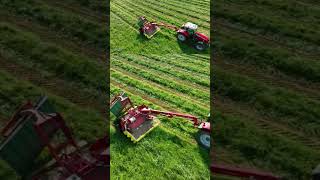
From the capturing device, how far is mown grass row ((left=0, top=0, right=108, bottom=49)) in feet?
66.0

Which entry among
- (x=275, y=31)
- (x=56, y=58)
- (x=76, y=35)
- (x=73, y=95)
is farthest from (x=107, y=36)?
(x=275, y=31)

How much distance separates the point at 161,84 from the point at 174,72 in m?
1.08

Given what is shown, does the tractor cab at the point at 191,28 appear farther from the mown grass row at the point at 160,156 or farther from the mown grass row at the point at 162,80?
the mown grass row at the point at 160,156

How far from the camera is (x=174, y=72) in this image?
1822 cm

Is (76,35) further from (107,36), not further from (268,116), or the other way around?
(268,116)

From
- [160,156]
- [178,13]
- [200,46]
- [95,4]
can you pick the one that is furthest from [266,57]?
[95,4]

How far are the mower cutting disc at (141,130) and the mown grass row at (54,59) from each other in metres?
2.86

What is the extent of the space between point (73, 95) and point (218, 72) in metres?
6.02

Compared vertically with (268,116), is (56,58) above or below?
above

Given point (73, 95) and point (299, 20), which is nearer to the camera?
point (73, 95)

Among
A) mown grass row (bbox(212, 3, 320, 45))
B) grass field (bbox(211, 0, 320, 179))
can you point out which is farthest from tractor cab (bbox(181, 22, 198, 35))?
mown grass row (bbox(212, 3, 320, 45))

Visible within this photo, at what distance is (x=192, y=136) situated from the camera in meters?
14.6

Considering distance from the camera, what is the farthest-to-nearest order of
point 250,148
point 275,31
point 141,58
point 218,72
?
1. point 275,31
2. point 141,58
3. point 218,72
4. point 250,148

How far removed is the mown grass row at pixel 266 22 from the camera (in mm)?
20406
